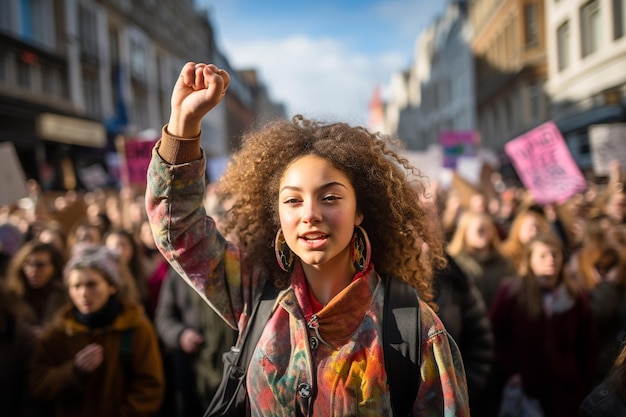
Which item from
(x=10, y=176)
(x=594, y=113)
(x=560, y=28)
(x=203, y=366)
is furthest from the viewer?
(x=594, y=113)

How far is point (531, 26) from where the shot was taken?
15.9 m

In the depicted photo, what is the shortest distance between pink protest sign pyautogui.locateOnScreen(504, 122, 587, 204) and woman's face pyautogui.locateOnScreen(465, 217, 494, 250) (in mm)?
1530

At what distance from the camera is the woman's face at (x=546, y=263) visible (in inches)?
143

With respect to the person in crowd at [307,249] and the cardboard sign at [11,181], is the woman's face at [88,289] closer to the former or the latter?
the person in crowd at [307,249]

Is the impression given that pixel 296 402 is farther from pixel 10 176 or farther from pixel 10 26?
pixel 10 26

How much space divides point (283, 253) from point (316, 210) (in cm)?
20

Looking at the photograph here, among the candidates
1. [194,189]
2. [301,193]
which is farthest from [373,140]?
[194,189]

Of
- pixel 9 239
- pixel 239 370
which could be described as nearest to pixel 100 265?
pixel 239 370

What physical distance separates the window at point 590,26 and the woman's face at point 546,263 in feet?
9.86

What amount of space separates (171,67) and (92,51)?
10.3 m

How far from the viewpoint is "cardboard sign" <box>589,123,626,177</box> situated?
18.5ft

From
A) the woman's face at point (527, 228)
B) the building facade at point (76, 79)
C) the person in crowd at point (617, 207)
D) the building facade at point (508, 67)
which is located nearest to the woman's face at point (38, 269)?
the woman's face at point (527, 228)

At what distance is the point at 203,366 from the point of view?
372 centimetres

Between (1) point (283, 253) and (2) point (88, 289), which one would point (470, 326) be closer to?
(1) point (283, 253)
